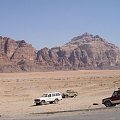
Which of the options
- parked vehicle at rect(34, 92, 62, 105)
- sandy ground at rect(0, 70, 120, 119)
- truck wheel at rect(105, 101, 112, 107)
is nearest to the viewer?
truck wheel at rect(105, 101, 112, 107)

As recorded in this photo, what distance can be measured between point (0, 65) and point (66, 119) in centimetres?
16534

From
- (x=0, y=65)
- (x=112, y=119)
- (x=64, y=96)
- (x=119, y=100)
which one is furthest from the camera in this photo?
(x=0, y=65)

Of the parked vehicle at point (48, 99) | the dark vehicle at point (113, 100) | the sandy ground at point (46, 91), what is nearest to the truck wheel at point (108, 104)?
the dark vehicle at point (113, 100)

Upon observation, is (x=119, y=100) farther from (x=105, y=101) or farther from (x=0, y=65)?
(x=0, y=65)

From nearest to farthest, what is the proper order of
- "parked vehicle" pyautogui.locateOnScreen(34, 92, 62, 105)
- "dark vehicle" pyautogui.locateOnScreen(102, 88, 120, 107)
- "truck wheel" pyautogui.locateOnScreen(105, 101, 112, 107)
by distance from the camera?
"dark vehicle" pyautogui.locateOnScreen(102, 88, 120, 107)
"truck wheel" pyautogui.locateOnScreen(105, 101, 112, 107)
"parked vehicle" pyautogui.locateOnScreen(34, 92, 62, 105)

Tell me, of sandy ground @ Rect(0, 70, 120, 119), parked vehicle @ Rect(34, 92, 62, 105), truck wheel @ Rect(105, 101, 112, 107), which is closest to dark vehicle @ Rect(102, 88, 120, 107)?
truck wheel @ Rect(105, 101, 112, 107)

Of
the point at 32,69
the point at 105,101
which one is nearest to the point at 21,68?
the point at 32,69

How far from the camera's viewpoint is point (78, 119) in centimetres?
2219

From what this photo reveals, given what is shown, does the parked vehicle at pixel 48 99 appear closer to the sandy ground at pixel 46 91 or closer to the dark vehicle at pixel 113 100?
the sandy ground at pixel 46 91

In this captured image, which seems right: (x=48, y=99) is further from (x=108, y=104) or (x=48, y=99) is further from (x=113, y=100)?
(x=113, y=100)

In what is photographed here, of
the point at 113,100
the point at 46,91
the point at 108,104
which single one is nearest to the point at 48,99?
the point at 108,104

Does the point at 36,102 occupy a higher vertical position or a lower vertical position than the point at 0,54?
lower

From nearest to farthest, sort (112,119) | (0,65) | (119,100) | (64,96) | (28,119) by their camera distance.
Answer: (112,119) < (28,119) < (119,100) < (64,96) < (0,65)

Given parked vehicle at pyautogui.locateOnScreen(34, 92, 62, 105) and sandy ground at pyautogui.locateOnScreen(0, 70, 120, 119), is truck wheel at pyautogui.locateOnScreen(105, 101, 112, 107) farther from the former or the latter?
parked vehicle at pyautogui.locateOnScreen(34, 92, 62, 105)
